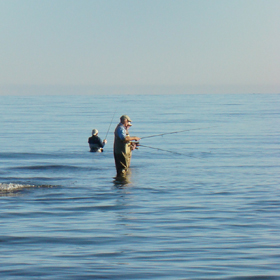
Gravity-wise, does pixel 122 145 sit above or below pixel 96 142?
above

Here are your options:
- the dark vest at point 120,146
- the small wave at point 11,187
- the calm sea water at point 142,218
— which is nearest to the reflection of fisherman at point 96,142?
the calm sea water at point 142,218

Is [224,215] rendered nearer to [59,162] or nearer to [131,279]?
[131,279]

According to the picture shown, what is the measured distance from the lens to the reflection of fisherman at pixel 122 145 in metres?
17.0

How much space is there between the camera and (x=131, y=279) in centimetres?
780

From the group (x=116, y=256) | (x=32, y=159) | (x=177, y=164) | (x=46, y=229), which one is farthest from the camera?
(x=32, y=159)

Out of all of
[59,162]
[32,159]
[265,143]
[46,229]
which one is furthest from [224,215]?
[265,143]

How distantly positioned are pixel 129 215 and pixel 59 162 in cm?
1087

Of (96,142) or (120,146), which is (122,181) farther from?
(96,142)

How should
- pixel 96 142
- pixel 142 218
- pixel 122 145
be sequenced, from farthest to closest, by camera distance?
pixel 96 142
pixel 122 145
pixel 142 218

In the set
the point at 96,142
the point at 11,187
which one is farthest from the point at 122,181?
the point at 96,142

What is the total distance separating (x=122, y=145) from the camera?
56.7ft

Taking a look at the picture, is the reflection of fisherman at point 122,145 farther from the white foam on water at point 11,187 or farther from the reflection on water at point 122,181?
the white foam on water at point 11,187

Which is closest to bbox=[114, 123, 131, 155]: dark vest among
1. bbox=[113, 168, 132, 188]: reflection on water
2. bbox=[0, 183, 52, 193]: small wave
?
bbox=[113, 168, 132, 188]: reflection on water

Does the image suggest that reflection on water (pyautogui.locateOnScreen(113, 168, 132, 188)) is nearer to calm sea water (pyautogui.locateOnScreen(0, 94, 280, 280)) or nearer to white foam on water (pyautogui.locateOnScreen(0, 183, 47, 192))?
calm sea water (pyautogui.locateOnScreen(0, 94, 280, 280))
